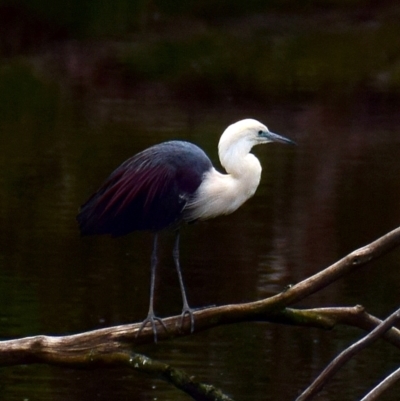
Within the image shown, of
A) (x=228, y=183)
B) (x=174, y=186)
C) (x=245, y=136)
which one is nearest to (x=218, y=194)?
(x=228, y=183)

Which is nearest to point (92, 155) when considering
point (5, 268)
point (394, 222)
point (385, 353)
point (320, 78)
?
point (394, 222)

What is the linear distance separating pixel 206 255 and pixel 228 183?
6.29m

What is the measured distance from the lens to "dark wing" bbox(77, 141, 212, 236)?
6.50 meters

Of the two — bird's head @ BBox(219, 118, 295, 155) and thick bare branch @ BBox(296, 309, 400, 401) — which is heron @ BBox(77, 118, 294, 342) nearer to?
bird's head @ BBox(219, 118, 295, 155)

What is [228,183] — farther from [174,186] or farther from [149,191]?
[149,191]

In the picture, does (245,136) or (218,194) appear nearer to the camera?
(245,136)

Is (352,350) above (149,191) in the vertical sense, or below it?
below

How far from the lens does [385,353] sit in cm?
980

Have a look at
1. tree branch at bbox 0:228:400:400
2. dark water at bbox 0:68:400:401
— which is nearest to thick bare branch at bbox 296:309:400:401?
tree branch at bbox 0:228:400:400

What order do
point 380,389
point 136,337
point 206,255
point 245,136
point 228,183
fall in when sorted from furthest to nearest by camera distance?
point 206,255 < point 228,183 < point 245,136 < point 136,337 < point 380,389

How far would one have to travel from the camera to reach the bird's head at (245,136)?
643 centimetres

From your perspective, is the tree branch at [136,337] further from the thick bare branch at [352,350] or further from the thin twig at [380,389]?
the thin twig at [380,389]

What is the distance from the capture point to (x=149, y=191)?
21.5 feet

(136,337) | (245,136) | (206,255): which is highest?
(245,136)
